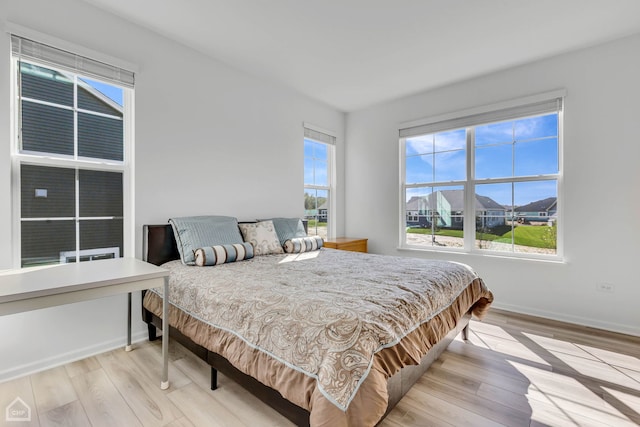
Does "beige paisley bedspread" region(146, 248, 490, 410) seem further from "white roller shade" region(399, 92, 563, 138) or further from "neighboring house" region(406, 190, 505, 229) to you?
"white roller shade" region(399, 92, 563, 138)

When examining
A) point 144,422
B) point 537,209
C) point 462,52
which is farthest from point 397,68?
point 144,422

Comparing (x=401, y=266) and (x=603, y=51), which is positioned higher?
(x=603, y=51)

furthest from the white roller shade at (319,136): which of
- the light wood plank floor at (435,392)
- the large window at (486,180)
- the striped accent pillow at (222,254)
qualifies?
the light wood plank floor at (435,392)

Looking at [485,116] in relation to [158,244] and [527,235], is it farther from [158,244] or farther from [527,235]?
[158,244]

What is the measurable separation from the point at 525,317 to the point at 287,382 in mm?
2960

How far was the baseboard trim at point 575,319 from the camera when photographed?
2.63m

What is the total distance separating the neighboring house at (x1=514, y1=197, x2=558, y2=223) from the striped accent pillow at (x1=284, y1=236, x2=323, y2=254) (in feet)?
7.59

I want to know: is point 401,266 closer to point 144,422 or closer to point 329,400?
point 329,400

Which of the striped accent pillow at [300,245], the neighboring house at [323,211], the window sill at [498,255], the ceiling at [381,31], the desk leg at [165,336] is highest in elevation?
the ceiling at [381,31]

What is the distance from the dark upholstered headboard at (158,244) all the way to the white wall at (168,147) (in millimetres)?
124

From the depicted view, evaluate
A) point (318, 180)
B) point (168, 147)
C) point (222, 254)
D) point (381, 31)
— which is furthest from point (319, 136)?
point (222, 254)

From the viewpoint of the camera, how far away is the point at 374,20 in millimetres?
2361

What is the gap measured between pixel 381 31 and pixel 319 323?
249cm

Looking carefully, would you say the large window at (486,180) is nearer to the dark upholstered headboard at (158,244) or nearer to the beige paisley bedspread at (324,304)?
the beige paisley bedspread at (324,304)
